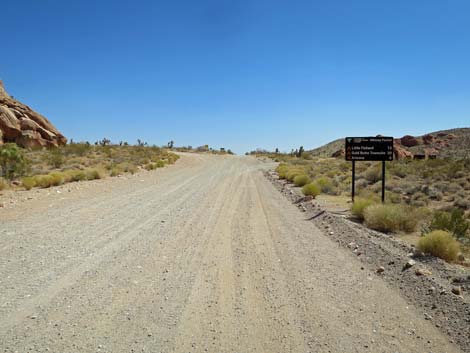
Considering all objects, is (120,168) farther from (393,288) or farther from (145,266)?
(393,288)

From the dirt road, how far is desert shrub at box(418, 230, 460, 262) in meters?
1.67

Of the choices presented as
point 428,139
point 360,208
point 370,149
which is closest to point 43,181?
point 360,208

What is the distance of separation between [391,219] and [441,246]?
2.84 metres

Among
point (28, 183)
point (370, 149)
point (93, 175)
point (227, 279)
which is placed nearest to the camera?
point (227, 279)

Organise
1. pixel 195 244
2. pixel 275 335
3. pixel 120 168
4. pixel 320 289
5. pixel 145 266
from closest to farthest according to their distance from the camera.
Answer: pixel 275 335 < pixel 320 289 < pixel 145 266 < pixel 195 244 < pixel 120 168

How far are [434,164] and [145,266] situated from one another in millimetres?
37666

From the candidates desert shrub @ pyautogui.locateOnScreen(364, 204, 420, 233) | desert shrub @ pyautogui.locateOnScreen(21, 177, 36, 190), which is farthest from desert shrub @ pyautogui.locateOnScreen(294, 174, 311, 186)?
desert shrub @ pyautogui.locateOnScreen(21, 177, 36, 190)

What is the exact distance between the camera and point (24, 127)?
4412 centimetres

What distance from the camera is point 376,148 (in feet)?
51.3

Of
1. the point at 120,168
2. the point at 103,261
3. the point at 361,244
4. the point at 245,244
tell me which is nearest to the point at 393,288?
the point at 361,244

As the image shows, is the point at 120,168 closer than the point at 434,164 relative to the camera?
Yes

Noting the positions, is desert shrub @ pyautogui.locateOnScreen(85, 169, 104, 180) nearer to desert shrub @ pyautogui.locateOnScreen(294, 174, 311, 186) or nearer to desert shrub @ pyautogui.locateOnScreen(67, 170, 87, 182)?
desert shrub @ pyautogui.locateOnScreen(67, 170, 87, 182)

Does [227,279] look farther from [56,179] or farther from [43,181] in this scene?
[56,179]

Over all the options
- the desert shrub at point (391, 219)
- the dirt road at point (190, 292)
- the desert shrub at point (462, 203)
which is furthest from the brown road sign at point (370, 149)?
the dirt road at point (190, 292)
